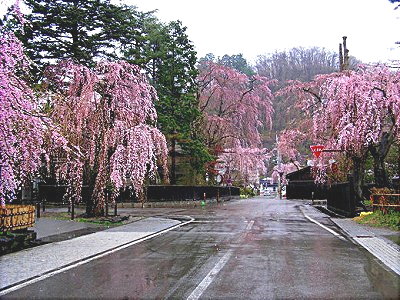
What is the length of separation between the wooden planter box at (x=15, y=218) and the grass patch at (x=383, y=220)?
39.1ft

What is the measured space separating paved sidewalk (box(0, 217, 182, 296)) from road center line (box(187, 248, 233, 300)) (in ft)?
9.97

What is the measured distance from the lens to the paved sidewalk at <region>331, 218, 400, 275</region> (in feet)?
31.5

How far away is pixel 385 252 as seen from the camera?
35.5ft

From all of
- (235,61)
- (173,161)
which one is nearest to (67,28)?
(173,161)

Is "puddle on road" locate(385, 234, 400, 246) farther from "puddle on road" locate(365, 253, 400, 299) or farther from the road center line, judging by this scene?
the road center line

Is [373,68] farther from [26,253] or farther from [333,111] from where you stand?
[26,253]

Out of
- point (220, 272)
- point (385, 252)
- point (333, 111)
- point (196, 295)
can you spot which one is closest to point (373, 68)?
point (333, 111)

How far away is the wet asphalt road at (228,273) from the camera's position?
6.86 meters

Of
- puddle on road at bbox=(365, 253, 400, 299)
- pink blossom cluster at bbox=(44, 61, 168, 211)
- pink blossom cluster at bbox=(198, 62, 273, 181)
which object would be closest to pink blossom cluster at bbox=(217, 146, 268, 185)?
pink blossom cluster at bbox=(198, 62, 273, 181)

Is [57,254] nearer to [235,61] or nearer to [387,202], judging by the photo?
[387,202]

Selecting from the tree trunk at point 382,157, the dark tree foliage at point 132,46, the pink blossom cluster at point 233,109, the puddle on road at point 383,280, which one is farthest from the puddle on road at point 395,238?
the pink blossom cluster at point 233,109

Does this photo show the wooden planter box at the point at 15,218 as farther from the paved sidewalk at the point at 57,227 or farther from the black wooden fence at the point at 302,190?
the black wooden fence at the point at 302,190

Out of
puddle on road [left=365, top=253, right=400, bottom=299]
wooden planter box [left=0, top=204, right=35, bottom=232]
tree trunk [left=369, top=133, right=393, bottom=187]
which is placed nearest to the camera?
puddle on road [left=365, top=253, right=400, bottom=299]

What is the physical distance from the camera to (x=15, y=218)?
39.0 ft
